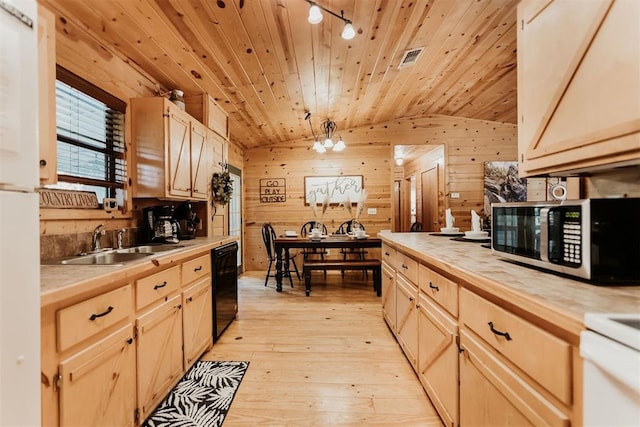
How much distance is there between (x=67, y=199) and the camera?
1.82 meters

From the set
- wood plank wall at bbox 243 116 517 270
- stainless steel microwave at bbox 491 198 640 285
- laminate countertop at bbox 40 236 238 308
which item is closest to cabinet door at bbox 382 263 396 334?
stainless steel microwave at bbox 491 198 640 285

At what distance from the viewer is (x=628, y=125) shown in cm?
87

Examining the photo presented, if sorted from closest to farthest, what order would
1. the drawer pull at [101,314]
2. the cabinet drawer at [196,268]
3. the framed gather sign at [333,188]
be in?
1. the drawer pull at [101,314]
2. the cabinet drawer at [196,268]
3. the framed gather sign at [333,188]

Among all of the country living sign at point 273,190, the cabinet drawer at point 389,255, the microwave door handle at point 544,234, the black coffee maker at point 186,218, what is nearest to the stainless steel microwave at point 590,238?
the microwave door handle at point 544,234

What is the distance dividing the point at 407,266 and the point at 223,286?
1.75m

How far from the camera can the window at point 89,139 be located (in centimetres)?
186

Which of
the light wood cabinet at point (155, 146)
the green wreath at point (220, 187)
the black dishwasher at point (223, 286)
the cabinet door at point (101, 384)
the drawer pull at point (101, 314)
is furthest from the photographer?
the green wreath at point (220, 187)

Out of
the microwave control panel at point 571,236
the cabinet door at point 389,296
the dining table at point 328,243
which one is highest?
the microwave control panel at point 571,236

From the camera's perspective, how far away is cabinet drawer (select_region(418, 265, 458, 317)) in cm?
139

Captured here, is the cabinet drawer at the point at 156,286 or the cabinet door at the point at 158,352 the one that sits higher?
the cabinet drawer at the point at 156,286

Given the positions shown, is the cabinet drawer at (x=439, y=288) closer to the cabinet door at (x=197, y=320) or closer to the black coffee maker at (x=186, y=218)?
the cabinet door at (x=197, y=320)

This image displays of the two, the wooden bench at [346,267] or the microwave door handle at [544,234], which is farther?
the wooden bench at [346,267]

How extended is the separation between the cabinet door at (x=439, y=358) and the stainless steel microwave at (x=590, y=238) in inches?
22.5

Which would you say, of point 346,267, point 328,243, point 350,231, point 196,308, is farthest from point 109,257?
point 350,231
